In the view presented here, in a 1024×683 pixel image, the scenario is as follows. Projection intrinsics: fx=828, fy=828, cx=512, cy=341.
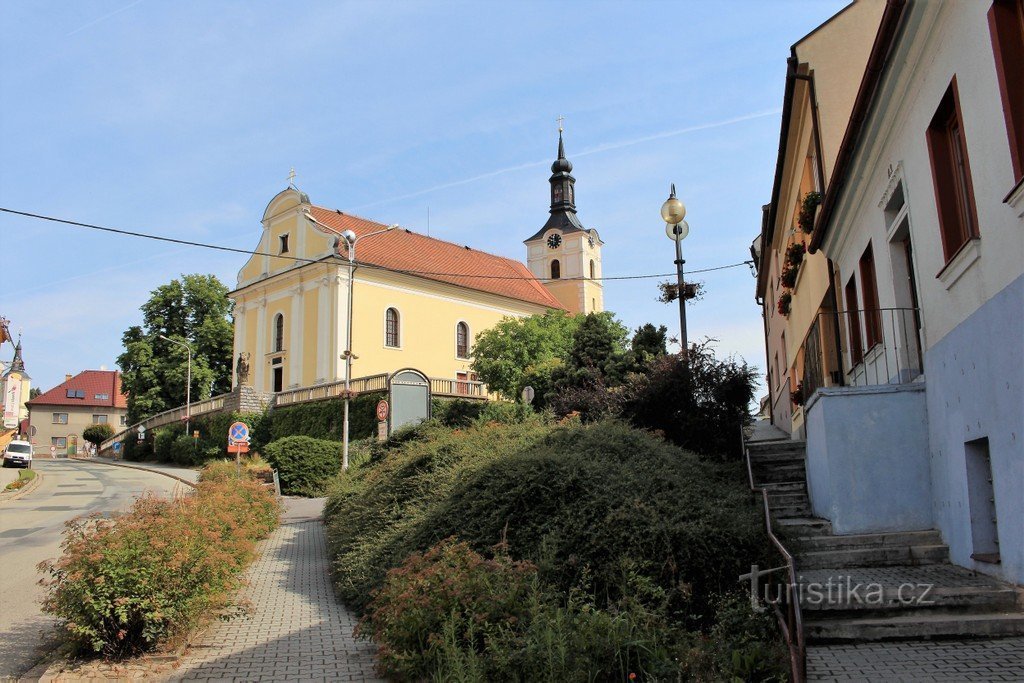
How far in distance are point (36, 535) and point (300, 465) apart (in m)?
10.9

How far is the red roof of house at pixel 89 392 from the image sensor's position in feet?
313

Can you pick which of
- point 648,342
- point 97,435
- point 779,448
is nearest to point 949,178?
point 779,448

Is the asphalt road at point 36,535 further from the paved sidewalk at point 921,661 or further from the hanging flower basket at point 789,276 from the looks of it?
the hanging flower basket at point 789,276

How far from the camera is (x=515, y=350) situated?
134 feet

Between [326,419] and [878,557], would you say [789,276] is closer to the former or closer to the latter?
[878,557]

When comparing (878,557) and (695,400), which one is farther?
(695,400)

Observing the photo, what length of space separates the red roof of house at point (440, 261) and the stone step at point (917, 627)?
44771 mm

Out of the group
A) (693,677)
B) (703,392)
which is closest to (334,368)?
(703,392)

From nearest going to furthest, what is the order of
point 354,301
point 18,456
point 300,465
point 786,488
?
point 786,488 → point 300,465 → point 18,456 → point 354,301

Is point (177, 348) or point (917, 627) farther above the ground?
point (177, 348)

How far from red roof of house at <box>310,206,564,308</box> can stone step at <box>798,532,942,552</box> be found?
1694 inches

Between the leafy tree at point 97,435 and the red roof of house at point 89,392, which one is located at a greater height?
the red roof of house at point 89,392

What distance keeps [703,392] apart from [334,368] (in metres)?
33.6

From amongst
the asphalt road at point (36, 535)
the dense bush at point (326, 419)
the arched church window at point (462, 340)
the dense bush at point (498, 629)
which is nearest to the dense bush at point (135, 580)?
the asphalt road at point (36, 535)
